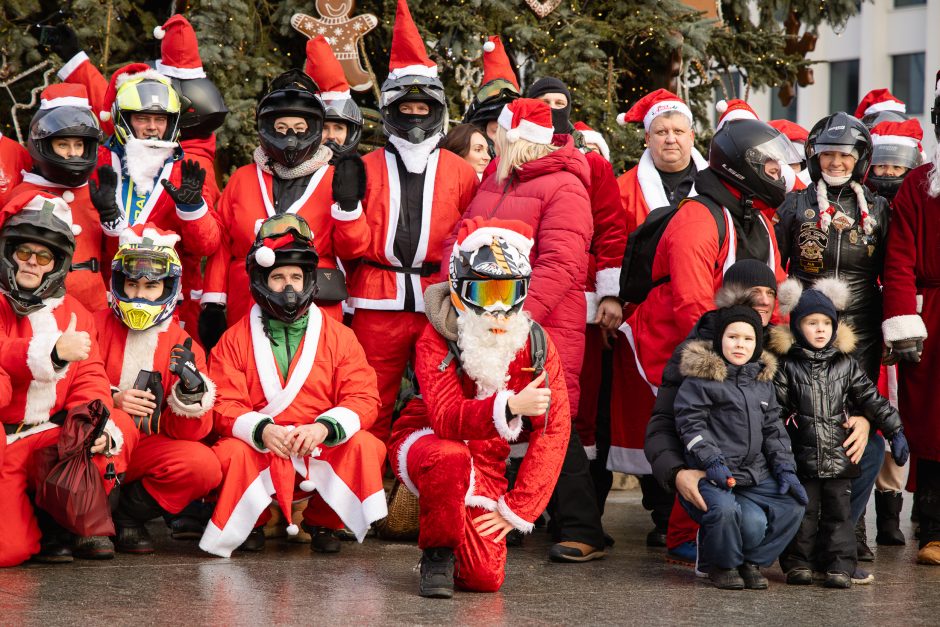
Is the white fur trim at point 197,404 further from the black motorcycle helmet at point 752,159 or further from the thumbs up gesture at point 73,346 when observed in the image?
the black motorcycle helmet at point 752,159

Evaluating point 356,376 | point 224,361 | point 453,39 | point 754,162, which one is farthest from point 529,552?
point 453,39

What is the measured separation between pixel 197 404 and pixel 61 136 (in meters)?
1.81

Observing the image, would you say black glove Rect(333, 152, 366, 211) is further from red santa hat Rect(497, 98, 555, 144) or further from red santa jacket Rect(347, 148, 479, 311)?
red santa hat Rect(497, 98, 555, 144)

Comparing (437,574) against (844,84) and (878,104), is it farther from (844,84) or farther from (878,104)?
(844,84)

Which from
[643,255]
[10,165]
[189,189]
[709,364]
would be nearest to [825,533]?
[709,364]

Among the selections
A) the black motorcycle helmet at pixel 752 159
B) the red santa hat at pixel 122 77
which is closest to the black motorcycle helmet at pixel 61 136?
the red santa hat at pixel 122 77

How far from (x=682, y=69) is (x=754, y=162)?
432cm

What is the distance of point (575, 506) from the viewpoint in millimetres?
7062

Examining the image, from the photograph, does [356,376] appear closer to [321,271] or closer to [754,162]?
[321,271]

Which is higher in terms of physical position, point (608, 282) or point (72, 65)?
point (72, 65)

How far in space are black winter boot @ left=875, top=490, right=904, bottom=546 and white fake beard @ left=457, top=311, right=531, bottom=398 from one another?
109 inches

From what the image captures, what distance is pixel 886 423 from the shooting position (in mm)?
6793

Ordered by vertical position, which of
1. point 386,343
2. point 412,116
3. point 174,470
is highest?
point 412,116

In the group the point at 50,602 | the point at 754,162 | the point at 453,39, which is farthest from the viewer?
the point at 453,39
